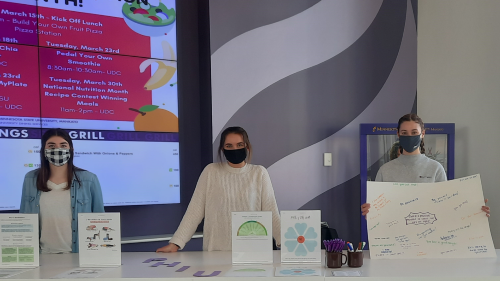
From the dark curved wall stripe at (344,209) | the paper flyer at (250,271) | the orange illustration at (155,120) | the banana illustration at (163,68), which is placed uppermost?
the banana illustration at (163,68)

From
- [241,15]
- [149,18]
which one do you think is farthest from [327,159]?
[149,18]

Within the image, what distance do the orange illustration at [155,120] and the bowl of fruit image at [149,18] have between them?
0.66m

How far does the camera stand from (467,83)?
13.0ft

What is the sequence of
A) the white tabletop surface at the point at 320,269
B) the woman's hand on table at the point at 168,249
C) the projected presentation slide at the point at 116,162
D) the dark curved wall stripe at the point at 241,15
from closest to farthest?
the white tabletop surface at the point at 320,269, the woman's hand on table at the point at 168,249, the projected presentation slide at the point at 116,162, the dark curved wall stripe at the point at 241,15

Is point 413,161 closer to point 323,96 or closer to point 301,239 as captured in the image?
point 301,239

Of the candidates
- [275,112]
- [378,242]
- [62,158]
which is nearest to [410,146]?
[378,242]

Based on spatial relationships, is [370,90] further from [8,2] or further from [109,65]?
[8,2]

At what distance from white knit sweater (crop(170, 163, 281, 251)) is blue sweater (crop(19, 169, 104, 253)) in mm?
601

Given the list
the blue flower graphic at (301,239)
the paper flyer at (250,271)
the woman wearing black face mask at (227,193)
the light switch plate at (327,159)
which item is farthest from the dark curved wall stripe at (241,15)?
the paper flyer at (250,271)

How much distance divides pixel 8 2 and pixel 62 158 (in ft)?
4.84

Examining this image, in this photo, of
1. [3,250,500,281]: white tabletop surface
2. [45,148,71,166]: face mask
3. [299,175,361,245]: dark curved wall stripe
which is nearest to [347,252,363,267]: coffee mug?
[3,250,500,281]: white tabletop surface

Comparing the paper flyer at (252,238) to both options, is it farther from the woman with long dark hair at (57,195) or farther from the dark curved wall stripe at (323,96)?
the dark curved wall stripe at (323,96)

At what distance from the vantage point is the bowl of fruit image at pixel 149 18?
3.69 m

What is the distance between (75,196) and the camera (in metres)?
2.59
